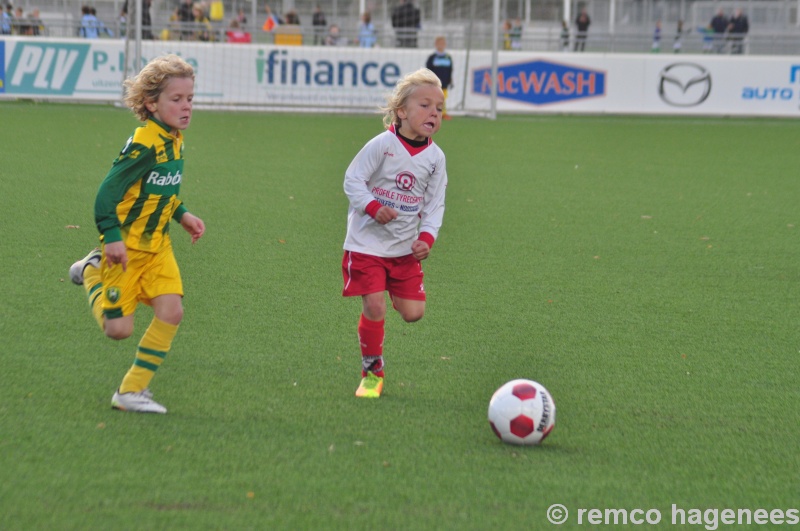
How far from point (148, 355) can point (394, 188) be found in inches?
52.2

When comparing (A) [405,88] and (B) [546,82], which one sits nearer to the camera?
(A) [405,88]

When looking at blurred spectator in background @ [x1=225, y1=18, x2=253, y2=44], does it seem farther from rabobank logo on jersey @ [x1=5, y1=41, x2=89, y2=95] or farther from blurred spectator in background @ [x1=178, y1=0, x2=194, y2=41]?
rabobank logo on jersey @ [x1=5, y1=41, x2=89, y2=95]

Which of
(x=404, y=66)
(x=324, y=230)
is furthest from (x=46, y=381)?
(x=404, y=66)

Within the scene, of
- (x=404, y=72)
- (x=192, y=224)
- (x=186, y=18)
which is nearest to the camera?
(x=192, y=224)

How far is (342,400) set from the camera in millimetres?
4512

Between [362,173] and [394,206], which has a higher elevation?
[362,173]

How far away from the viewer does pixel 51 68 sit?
20.6 meters

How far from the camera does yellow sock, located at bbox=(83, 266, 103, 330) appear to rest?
427 centimetres

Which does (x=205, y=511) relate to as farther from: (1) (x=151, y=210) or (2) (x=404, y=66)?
(2) (x=404, y=66)

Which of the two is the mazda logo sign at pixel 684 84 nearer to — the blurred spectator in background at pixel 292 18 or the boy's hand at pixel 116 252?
the blurred spectator in background at pixel 292 18

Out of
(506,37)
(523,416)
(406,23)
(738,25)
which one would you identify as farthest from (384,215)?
(738,25)

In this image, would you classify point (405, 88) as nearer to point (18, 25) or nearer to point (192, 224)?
point (192, 224)

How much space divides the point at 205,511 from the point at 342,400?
1.32 m

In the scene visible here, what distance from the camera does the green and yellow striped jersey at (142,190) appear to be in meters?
4.06
